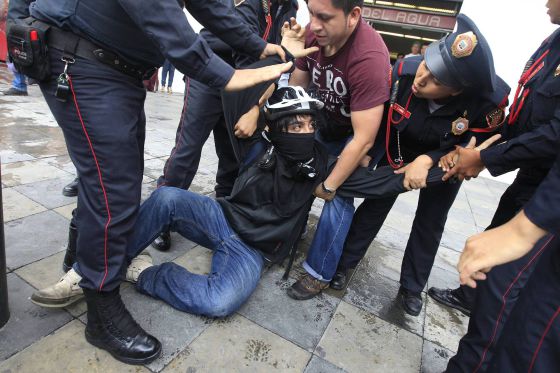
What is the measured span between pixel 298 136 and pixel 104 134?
953 millimetres

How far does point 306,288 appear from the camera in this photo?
2.09 meters

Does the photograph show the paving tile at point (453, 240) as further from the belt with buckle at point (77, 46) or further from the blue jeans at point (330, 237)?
the belt with buckle at point (77, 46)

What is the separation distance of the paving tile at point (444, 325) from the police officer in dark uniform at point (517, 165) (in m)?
0.46

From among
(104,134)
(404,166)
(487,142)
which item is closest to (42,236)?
(104,134)

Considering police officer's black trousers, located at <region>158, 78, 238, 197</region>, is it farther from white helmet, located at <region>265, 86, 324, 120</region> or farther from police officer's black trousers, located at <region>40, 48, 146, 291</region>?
police officer's black trousers, located at <region>40, 48, 146, 291</region>

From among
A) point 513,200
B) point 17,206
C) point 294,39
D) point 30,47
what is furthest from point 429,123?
point 17,206

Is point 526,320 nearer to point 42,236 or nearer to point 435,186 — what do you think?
point 435,186

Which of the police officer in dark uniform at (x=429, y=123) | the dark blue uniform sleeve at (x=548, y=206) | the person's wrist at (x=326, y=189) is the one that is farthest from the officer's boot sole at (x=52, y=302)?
the dark blue uniform sleeve at (x=548, y=206)

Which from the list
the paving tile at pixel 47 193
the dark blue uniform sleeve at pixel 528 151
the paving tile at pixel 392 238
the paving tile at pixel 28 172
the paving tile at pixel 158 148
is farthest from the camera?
the paving tile at pixel 158 148

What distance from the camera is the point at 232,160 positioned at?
Result: 2.69m

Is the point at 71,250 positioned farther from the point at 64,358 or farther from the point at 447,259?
the point at 447,259

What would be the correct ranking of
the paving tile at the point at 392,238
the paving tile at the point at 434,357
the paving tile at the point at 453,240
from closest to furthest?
the paving tile at the point at 434,357 → the paving tile at the point at 392,238 → the paving tile at the point at 453,240

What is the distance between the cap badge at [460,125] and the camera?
1.86m

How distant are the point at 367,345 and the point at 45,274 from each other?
1.75 m
